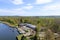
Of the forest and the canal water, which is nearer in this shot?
the forest

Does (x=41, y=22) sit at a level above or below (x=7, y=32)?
above

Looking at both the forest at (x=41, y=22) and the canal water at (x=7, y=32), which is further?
the canal water at (x=7, y=32)

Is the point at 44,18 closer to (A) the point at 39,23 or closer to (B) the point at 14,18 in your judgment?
(A) the point at 39,23

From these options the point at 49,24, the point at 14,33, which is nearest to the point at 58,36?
the point at 49,24

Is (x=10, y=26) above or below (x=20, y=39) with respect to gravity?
above

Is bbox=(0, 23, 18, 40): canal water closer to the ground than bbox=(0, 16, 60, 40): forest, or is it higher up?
closer to the ground

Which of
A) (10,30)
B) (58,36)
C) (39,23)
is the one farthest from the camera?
(10,30)

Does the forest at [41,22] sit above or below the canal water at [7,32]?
above

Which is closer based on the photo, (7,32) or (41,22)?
(41,22)
